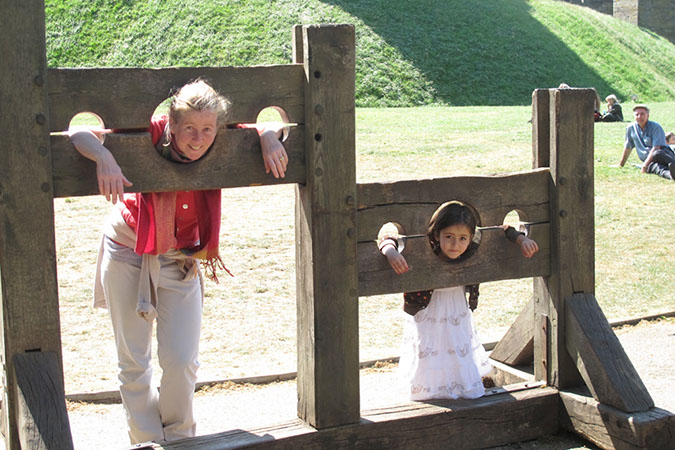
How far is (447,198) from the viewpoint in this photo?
12.6 feet

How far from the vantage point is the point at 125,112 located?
3.17 meters

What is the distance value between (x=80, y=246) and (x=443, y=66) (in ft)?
57.5

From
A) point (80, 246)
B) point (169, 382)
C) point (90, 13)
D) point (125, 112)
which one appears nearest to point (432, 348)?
point (169, 382)

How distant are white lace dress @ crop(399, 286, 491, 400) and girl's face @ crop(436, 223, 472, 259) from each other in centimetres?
25

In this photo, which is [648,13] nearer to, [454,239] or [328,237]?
[454,239]

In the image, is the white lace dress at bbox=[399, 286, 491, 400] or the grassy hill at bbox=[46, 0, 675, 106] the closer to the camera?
the white lace dress at bbox=[399, 286, 491, 400]

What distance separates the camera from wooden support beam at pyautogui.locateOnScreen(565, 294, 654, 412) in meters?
3.81

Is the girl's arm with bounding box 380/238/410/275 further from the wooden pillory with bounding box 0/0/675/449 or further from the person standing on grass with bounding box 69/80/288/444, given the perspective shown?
the person standing on grass with bounding box 69/80/288/444

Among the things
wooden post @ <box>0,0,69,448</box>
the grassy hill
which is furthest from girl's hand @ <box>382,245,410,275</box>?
the grassy hill

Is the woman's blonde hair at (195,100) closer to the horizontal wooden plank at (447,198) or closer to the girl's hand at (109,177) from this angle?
the girl's hand at (109,177)

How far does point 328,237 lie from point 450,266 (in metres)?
0.66

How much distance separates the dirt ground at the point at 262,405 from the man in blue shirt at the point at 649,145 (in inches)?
268

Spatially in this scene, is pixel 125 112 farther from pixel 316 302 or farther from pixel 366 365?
pixel 366 365

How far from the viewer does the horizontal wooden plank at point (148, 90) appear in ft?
10.1
